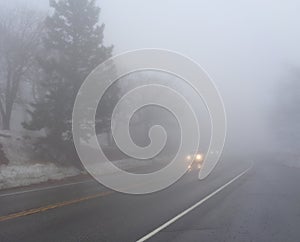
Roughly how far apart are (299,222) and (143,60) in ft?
107

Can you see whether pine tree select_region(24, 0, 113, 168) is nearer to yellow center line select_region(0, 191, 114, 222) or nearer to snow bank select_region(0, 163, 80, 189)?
snow bank select_region(0, 163, 80, 189)

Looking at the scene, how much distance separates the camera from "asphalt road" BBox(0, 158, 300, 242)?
32.4 feet

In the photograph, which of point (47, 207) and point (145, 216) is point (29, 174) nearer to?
point (47, 207)

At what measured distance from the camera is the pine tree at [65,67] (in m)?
28.1

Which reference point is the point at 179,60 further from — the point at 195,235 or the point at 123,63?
the point at 195,235

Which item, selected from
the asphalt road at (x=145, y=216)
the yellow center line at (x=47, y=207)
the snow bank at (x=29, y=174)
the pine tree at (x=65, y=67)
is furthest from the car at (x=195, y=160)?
the yellow center line at (x=47, y=207)

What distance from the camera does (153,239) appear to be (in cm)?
942

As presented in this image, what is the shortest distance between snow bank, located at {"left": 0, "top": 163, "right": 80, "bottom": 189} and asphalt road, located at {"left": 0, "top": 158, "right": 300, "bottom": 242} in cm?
293

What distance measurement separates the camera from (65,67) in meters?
29.1

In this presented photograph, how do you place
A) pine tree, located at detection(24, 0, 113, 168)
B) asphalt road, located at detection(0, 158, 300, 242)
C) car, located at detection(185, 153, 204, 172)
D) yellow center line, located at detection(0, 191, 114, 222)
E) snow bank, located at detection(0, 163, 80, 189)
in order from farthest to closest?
1. car, located at detection(185, 153, 204, 172)
2. pine tree, located at detection(24, 0, 113, 168)
3. snow bank, located at detection(0, 163, 80, 189)
4. yellow center line, located at detection(0, 191, 114, 222)
5. asphalt road, located at detection(0, 158, 300, 242)

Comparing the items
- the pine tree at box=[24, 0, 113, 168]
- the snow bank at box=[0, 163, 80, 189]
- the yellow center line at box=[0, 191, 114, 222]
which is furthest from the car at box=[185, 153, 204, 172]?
the yellow center line at box=[0, 191, 114, 222]

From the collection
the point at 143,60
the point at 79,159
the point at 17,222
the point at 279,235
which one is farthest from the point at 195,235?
the point at 143,60

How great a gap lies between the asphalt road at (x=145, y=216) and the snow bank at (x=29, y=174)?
293 centimetres

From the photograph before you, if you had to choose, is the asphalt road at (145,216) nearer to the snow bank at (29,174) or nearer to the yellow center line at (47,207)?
the yellow center line at (47,207)
